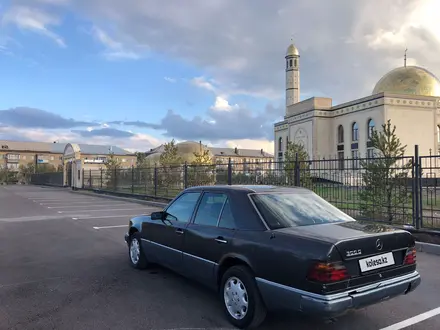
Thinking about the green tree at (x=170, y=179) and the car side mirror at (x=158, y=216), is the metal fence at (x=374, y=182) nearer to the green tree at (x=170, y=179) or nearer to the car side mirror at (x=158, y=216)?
the green tree at (x=170, y=179)

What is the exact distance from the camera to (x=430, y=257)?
747 cm

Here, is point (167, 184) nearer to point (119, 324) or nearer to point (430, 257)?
point (430, 257)

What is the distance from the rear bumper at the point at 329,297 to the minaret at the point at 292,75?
70458mm

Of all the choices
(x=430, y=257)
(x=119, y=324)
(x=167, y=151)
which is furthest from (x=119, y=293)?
(x=167, y=151)

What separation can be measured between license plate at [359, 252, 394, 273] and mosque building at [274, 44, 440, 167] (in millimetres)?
40439

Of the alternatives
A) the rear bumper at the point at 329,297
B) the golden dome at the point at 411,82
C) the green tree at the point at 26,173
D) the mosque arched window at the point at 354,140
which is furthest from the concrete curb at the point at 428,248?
the green tree at the point at 26,173

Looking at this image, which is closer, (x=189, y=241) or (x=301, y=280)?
(x=301, y=280)

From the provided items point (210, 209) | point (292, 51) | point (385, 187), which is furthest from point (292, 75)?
point (210, 209)

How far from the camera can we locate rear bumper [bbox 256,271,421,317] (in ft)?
10.9

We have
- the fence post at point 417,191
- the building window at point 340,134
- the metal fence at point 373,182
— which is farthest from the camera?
the building window at point 340,134

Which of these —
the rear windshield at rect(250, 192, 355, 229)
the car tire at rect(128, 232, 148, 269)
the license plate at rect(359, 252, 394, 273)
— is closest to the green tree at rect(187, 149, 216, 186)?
A: the car tire at rect(128, 232, 148, 269)

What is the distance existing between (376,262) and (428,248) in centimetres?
510

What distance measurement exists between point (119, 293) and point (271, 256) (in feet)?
8.28

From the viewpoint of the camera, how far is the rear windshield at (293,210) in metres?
4.16
